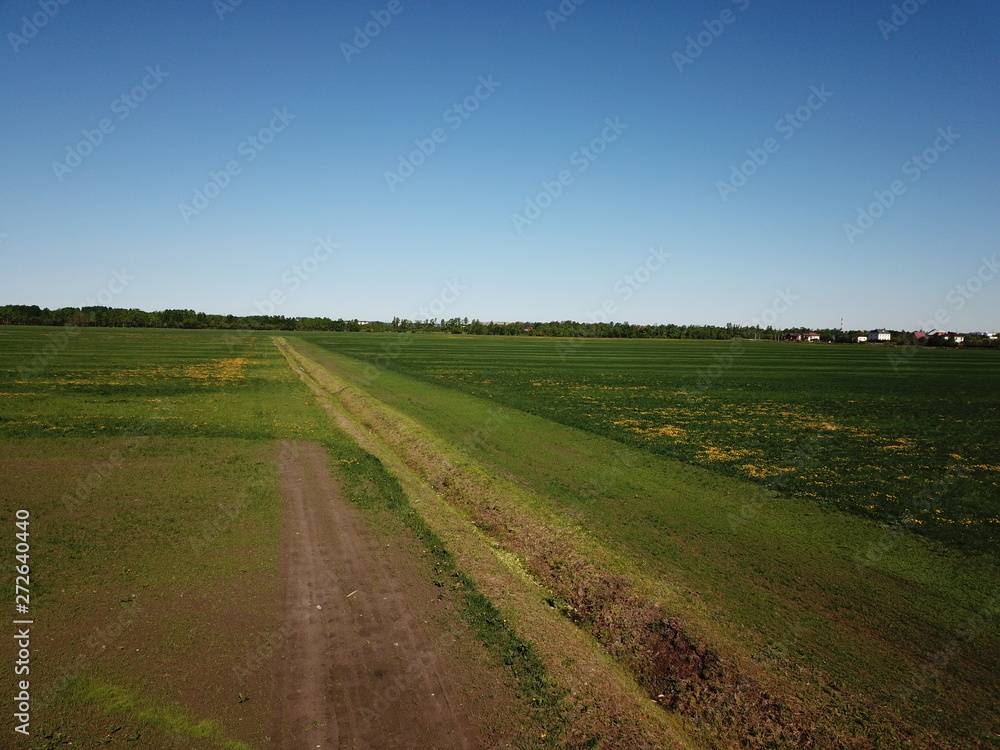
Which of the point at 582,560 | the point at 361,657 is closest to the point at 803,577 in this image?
the point at 582,560

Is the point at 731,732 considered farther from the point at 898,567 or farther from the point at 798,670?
the point at 898,567

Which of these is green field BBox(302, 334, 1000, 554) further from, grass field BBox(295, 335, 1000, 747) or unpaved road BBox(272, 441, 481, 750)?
unpaved road BBox(272, 441, 481, 750)

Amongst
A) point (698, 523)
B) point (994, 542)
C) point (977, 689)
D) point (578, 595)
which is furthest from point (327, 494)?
point (994, 542)
